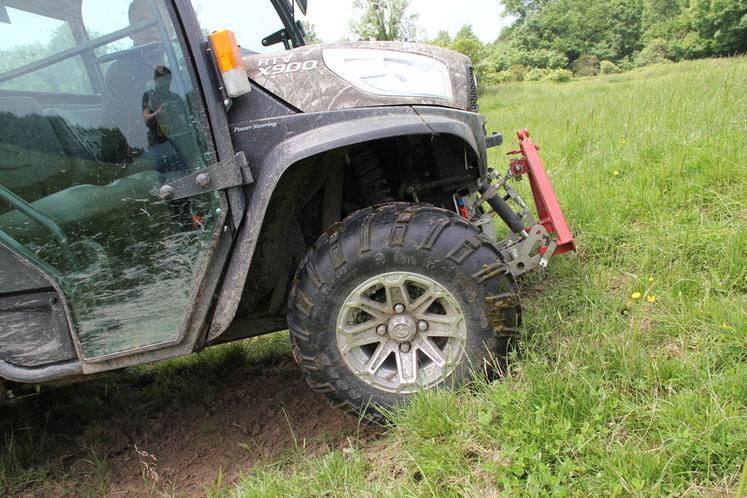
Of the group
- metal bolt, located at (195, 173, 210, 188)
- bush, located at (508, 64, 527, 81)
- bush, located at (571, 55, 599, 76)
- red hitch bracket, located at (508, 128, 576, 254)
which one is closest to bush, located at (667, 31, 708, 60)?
bush, located at (571, 55, 599, 76)

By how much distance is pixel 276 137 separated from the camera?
2.08 meters

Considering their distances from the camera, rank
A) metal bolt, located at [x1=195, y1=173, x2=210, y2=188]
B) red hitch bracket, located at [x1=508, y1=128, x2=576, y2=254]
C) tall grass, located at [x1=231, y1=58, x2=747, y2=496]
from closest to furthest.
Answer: tall grass, located at [x1=231, y1=58, x2=747, y2=496], metal bolt, located at [x1=195, y1=173, x2=210, y2=188], red hitch bracket, located at [x1=508, y1=128, x2=576, y2=254]

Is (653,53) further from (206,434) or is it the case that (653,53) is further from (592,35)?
(206,434)

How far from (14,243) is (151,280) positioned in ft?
1.57

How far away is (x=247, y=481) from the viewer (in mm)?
2062

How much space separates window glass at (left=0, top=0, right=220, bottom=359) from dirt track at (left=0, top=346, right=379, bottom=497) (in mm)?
874

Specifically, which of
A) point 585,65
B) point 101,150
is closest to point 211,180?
point 101,150

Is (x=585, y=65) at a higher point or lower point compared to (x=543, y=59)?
lower

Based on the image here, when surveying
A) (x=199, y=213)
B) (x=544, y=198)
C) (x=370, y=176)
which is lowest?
(x=544, y=198)

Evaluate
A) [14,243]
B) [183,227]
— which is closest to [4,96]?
[14,243]

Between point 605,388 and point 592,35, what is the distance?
168ft

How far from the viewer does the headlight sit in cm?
216

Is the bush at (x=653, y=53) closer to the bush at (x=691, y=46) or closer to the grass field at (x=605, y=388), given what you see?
the bush at (x=691, y=46)

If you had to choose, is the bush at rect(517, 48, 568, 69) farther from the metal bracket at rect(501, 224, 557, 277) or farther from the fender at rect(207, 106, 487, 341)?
the fender at rect(207, 106, 487, 341)
